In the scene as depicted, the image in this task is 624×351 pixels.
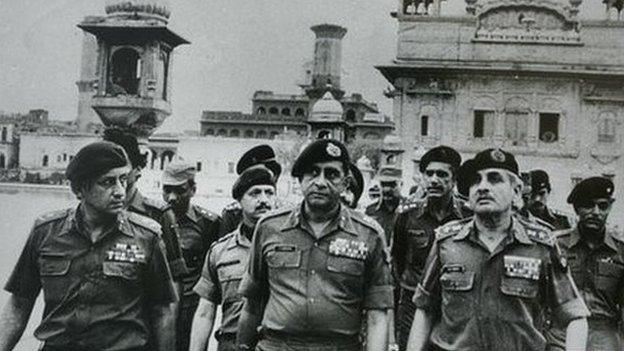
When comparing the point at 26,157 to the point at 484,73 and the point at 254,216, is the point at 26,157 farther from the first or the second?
the point at 254,216

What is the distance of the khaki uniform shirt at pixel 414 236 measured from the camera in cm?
685

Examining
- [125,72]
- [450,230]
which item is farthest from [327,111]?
[450,230]

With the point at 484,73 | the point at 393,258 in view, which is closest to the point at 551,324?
the point at 393,258

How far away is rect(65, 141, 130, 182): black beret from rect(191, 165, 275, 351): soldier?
3.57 ft

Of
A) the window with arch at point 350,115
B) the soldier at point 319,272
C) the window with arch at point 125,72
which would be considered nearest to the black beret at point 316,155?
the soldier at point 319,272

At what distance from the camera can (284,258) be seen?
402 centimetres

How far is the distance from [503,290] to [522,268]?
135 mm

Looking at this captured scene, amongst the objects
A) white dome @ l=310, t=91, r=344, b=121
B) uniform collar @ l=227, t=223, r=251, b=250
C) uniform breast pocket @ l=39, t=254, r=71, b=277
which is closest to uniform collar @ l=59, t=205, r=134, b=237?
uniform breast pocket @ l=39, t=254, r=71, b=277

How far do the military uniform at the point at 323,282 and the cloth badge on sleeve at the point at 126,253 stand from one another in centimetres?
58

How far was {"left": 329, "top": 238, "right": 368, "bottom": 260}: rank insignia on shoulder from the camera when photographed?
3945 millimetres

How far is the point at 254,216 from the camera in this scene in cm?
507

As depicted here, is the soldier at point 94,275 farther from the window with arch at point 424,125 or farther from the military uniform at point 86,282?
the window with arch at point 424,125

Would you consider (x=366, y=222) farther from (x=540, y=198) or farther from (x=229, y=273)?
(x=540, y=198)

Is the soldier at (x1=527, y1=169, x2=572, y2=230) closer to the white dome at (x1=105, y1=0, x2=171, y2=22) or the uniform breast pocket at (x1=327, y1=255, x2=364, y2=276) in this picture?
the uniform breast pocket at (x1=327, y1=255, x2=364, y2=276)
